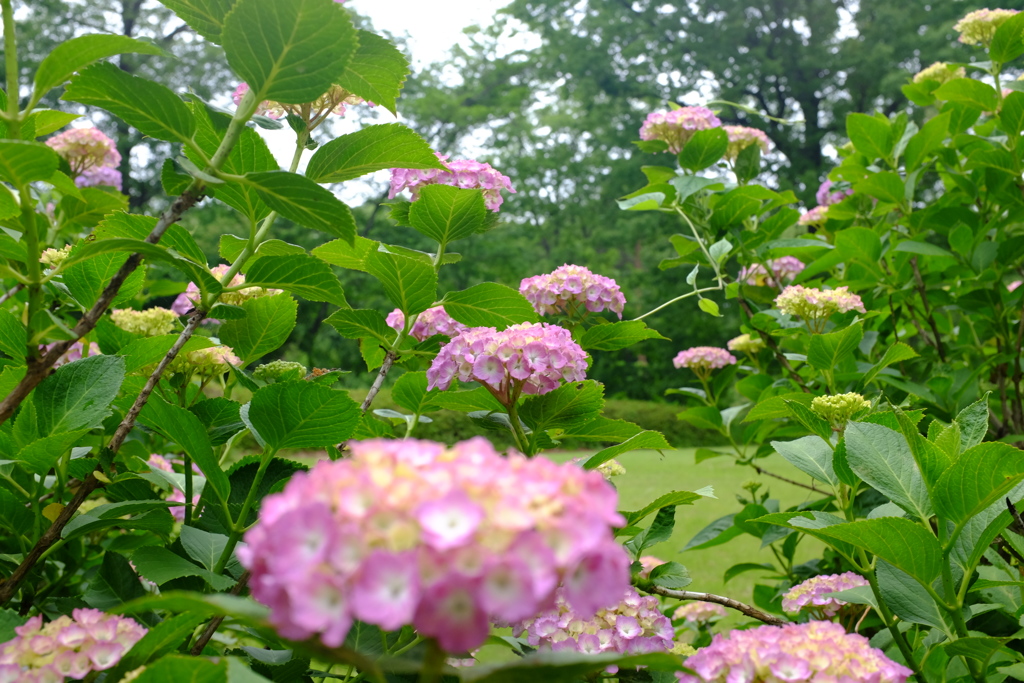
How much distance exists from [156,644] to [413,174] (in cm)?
78

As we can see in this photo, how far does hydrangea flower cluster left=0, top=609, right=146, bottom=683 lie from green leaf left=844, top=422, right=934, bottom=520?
0.74m

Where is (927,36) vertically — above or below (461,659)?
above

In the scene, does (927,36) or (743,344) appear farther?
(927,36)

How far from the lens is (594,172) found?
1744 centimetres

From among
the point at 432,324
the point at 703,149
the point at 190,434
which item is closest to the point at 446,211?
the point at 432,324

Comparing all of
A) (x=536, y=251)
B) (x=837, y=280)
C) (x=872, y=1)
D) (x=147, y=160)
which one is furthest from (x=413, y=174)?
(x=536, y=251)

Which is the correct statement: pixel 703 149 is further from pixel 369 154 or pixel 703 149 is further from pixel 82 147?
pixel 82 147

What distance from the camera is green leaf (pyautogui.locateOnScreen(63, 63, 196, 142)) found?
23.5 inches

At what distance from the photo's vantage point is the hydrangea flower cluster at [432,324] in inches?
46.3

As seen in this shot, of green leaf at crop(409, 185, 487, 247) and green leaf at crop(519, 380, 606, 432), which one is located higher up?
green leaf at crop(409, 185, 487, 247)

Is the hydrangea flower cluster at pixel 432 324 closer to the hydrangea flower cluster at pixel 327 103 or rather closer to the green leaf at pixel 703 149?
the hydrangea flower cluster at pixel 327 103

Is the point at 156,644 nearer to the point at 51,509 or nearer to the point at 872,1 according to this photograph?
the point at 51,509

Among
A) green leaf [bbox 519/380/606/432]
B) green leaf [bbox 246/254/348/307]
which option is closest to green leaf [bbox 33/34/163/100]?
green leaf [bbox 246/254/348/307]

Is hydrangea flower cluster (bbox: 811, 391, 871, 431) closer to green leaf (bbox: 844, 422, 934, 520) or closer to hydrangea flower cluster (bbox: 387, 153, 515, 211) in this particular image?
green leaf (bbox: 844, 422, 934, 520)
